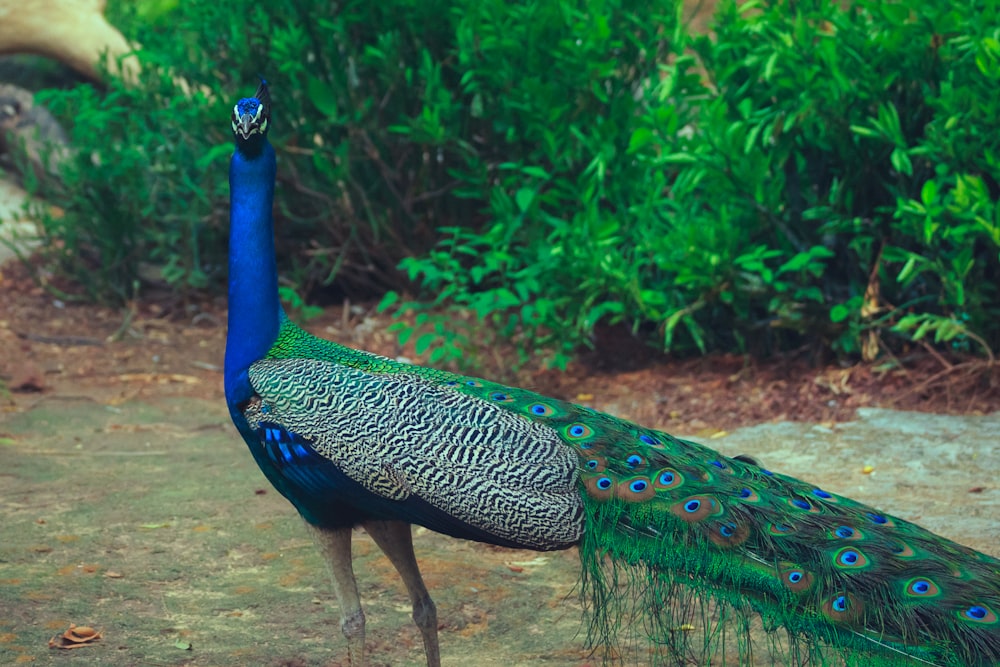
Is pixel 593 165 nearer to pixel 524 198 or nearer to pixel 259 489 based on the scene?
pixel 524 198

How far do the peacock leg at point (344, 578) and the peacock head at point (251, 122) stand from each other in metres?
1.07

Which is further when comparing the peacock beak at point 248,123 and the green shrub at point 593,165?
the green shrub at point 593,165

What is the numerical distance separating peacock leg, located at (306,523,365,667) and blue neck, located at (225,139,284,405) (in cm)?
48

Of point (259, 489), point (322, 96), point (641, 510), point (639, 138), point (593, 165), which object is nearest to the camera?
point (641, 510)

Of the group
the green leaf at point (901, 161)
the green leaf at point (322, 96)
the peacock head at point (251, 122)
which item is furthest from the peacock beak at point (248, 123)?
the green leaf at point (322, 96)

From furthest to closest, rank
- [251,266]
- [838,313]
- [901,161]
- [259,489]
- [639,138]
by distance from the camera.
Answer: [639,138] → [838,313] → [901,161] → [259,489] → [251,266]

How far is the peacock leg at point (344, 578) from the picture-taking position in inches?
125

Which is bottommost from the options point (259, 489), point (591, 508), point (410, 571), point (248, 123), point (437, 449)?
point (259, 489)

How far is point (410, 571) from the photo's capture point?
3.26m

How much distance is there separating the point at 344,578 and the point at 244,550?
1.08 meters

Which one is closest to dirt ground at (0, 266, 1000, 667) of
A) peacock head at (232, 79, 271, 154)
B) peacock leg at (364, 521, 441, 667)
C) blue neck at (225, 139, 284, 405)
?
peacock leg at (364, 521, 441, 667)

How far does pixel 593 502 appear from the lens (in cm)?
289

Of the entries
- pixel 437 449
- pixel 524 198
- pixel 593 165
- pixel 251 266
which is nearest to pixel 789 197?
pixel 593 165

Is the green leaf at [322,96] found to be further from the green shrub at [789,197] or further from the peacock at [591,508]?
the peacock at [591,508]
